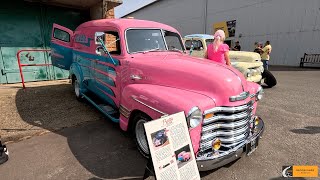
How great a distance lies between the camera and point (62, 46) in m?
6.20

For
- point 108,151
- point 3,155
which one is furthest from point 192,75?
point 3,155

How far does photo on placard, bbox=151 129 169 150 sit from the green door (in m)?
8.32

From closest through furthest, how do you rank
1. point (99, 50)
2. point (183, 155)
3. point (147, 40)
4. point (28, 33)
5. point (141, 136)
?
1. point (183, 155)
2. point (141, 136)
3. point (147, 40)
4. point (99, 50)
5. point (28, 33)

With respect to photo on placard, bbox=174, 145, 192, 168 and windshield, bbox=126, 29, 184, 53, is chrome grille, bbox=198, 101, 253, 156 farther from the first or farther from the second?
windshield, bbox=126, 29, 184, 53

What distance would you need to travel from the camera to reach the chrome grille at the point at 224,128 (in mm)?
2602

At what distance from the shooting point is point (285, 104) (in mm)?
6160

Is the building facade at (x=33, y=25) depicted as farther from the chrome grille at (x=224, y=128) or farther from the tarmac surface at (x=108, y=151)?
the chrome grille at (x=224, y=128)

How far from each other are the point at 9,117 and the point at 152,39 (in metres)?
3.70

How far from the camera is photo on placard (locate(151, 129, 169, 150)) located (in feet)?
7.02

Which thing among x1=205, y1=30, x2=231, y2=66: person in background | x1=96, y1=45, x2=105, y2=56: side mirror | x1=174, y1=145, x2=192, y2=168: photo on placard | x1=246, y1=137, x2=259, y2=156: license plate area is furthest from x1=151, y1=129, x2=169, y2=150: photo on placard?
x1=205, y1=30, x2=231, y2=66: person in background

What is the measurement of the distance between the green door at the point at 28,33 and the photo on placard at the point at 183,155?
841 centimetres

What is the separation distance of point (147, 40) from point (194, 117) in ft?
7.12

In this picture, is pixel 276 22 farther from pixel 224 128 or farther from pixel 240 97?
pixel 224 128

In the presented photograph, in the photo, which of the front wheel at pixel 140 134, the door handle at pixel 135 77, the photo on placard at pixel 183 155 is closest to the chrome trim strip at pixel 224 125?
the photo on placard at pixel 183 155
